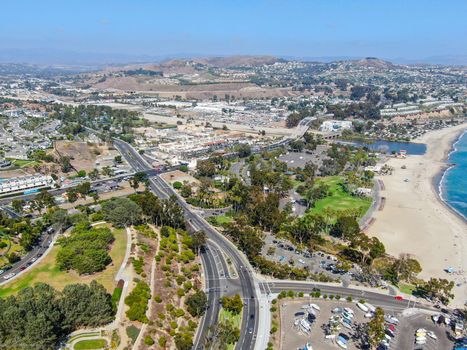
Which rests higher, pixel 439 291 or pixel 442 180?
pixel 439 291

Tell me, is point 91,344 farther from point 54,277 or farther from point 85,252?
point 85,252

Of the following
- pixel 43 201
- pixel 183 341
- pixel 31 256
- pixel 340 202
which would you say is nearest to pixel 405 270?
pixel 183 341

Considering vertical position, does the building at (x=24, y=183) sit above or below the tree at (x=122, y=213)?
below

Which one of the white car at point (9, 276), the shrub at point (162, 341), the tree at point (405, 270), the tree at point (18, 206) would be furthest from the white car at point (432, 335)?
the tree at point (18, 206)

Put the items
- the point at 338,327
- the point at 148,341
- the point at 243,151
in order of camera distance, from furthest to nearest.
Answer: the point at 243,151 → the point at 338,327 → the point at 148,341

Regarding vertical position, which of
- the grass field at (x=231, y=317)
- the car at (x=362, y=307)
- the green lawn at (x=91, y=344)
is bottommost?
the grass field at (x=231, y=317)

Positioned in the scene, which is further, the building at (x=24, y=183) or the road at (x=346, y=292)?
the building at (x=24, y=183)

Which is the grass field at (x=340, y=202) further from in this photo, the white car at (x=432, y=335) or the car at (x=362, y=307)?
the white car at (x=432, y=335)
